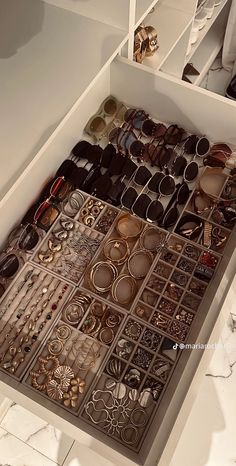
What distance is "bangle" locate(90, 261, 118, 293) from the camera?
3.64 feet

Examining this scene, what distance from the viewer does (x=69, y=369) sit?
41.1 inches

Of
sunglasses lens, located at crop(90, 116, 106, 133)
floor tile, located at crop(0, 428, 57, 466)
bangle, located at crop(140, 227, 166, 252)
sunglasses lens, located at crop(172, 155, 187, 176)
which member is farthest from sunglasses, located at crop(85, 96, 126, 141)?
floor tile, located at crop(0, 428, 57, 466)

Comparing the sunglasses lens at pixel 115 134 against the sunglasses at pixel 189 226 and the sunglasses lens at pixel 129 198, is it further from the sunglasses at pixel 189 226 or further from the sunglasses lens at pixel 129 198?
the sunglasses at pixel 189 226

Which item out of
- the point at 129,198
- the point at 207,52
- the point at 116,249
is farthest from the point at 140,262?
the point at 207,52

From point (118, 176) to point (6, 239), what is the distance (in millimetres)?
355

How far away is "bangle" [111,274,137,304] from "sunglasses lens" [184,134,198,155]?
1.36 ft

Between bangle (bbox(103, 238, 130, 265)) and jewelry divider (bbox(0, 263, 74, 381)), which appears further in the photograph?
bangle (bbox(103, 238, 130, 265))

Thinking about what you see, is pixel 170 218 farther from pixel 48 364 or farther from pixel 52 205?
pixel 48 364

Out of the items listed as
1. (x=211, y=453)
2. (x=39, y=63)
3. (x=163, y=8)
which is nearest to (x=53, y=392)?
(x=211, y=453)

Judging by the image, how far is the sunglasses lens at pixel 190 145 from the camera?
1258 mm

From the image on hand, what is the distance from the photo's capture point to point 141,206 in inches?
46.9

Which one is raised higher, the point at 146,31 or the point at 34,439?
the point at 146,31

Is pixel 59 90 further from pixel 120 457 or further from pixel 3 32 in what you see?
pixel 120 457

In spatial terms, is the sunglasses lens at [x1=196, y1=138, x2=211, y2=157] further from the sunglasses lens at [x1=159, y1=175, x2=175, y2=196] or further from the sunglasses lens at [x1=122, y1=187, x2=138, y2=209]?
the sunglasses lens at [x1=122, y1=187, x2=138, y2=209]
